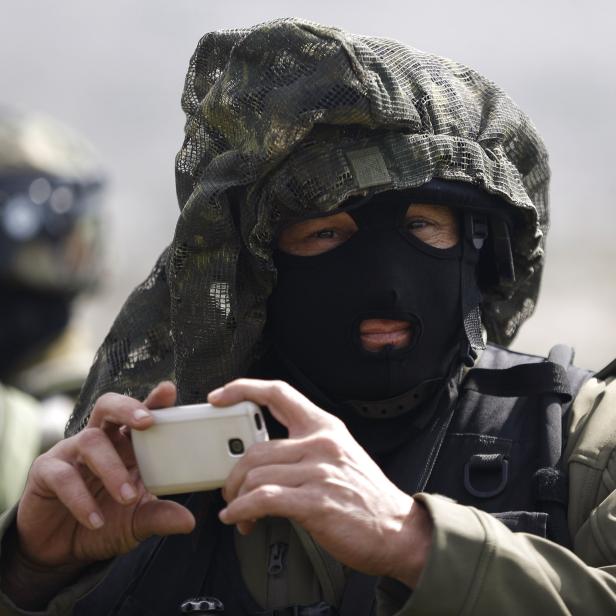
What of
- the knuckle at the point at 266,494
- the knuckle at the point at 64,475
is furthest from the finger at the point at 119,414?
the knuckle at the point at 266,494

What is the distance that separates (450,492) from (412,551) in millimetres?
676

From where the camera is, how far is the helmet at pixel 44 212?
920 centimetres

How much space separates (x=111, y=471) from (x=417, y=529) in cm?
66

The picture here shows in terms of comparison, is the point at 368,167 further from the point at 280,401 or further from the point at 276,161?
the point at 280,401

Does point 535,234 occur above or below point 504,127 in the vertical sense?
below

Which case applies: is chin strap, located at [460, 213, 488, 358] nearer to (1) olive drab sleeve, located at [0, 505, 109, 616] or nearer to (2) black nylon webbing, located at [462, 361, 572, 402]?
(2) black nylon webbing, located at [462, 361, 572, 402]

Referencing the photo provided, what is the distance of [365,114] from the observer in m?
4.09

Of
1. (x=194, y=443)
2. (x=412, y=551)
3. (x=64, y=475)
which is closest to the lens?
(x=412, y=551)

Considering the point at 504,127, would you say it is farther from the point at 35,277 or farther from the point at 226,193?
the point at 35,277

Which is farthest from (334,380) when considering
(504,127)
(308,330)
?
(504,127)

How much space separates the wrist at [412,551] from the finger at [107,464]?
0.59 metres

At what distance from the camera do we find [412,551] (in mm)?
3266

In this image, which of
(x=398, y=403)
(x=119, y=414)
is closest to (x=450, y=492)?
(x=398, y=403)

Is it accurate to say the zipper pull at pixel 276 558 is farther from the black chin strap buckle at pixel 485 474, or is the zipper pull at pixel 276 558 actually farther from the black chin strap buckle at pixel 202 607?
the black chin strap buckle at pixel 485 474
